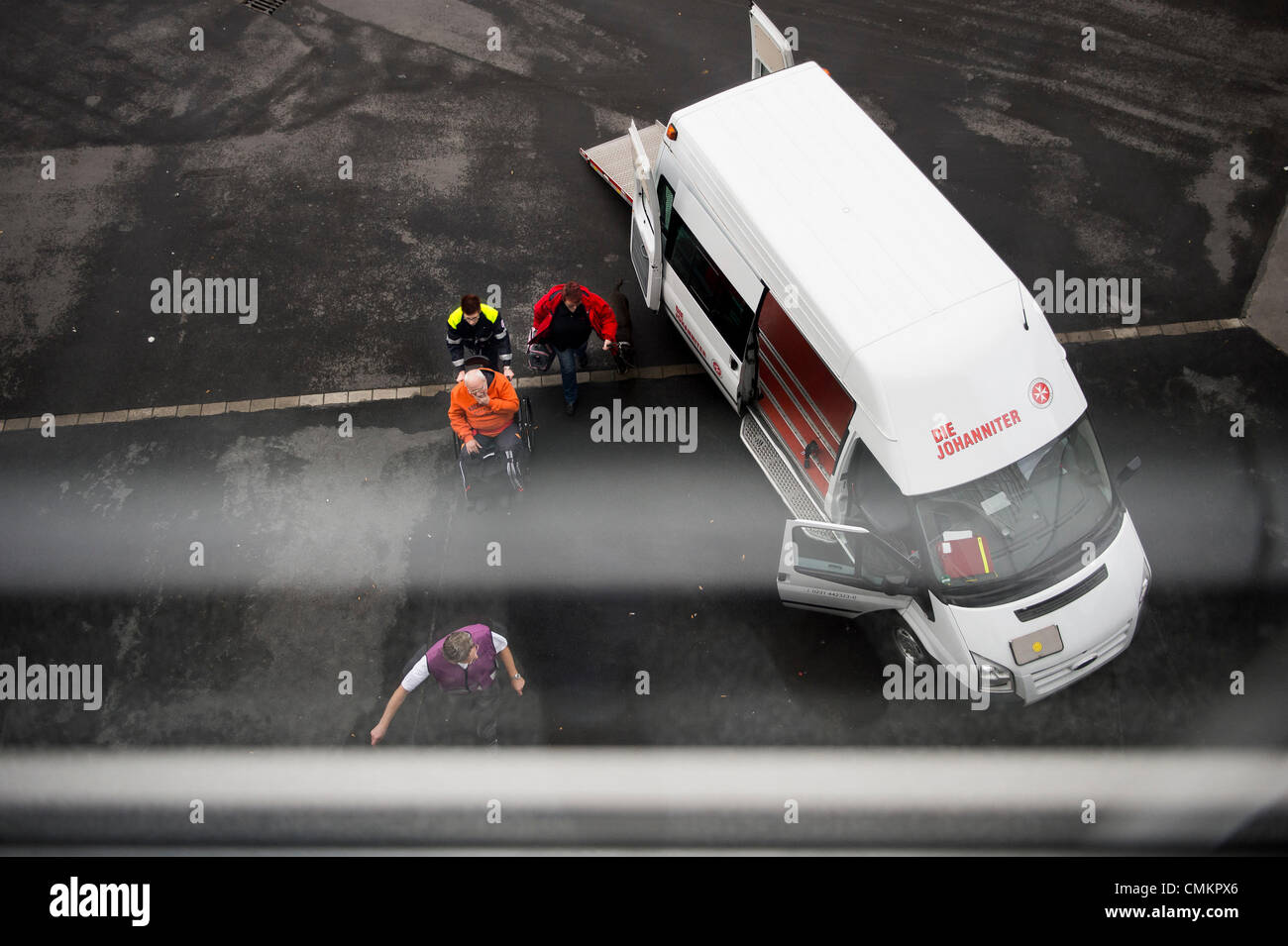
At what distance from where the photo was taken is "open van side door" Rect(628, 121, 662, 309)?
341 inches

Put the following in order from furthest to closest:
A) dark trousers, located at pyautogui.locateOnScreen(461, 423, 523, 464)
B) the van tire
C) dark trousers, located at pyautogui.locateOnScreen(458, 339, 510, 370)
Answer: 1. dark trousers, located at pyautogui.locateOnScreen(458, 339, 510, 370)
2. dark trousers, located at pyautogui.locateOnScreen(461, 423, 523, 464)
3. the van tire

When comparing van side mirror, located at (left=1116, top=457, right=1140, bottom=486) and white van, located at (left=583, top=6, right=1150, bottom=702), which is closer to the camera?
white van, located at (left=583, top=6, right=1150, bottom=702)

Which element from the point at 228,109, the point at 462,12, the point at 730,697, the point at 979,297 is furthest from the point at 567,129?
the point at 730,697

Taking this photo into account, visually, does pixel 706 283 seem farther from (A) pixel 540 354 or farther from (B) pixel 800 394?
(A) pixel 540 354

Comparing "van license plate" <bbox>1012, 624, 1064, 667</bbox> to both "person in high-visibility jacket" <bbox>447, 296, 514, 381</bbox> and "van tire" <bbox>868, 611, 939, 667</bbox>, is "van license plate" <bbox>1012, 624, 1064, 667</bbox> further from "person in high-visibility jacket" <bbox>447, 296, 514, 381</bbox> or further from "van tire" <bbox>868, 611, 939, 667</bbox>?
"person in high-visibility jacket" <bbox>447, 296, 514, 381</bbox>

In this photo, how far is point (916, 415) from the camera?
6.83 metres

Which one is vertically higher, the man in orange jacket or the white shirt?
the man in orange jacket

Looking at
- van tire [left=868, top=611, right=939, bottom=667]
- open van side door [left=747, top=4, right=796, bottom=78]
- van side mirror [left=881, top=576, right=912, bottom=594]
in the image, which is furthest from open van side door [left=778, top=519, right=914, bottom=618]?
open van side door [left=747, top=4, right=796, bottom=78]

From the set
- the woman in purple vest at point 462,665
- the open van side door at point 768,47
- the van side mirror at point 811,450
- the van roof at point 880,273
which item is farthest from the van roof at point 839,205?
the woman in purple vest at point 462,665

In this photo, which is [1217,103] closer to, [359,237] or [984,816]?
[984,816]

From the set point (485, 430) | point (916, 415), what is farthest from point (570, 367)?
Result: point (916, 415)

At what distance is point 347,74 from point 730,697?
32.8 feet

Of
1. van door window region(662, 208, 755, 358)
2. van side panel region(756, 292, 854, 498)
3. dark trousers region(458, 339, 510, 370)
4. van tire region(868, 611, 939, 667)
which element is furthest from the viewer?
dark trousers region(458, 339, 510, 370)

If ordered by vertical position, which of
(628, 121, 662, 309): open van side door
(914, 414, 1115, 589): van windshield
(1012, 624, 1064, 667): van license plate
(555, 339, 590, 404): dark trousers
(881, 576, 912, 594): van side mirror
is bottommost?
(1012, 624, 1064, 667): van license plate
